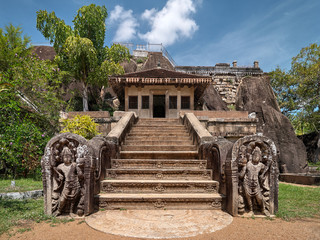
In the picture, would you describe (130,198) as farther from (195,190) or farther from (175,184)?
(195,190)

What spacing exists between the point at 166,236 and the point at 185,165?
217 centimetres

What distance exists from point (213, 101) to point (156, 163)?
18318 mm

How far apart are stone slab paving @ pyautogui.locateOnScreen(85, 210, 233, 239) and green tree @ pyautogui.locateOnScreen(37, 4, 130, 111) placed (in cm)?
1372

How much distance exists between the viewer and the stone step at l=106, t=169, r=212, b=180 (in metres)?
4.10

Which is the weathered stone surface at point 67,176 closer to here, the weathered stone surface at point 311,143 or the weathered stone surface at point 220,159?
the weathered stone surface at point 220,159

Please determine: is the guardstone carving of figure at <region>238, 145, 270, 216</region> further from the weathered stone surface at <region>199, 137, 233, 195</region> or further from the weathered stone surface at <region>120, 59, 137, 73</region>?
the weathered stone surface at <region>120, 59, 137, 73</region>

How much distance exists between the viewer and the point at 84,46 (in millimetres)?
14258

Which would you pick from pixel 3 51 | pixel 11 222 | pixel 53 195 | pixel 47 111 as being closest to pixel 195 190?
pixel 53 195

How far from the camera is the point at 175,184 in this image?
12.3ft

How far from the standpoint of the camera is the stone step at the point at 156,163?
446 cm

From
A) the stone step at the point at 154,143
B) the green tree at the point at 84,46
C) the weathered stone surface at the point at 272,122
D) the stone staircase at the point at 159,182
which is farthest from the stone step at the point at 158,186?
the weathered stone surface at the point at 272,122

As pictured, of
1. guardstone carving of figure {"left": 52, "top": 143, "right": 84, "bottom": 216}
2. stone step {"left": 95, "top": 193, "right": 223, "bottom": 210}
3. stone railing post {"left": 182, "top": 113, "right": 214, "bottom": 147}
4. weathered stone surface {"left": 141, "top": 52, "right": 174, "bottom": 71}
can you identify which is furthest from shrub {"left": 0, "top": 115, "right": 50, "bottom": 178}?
weathered stone surface {"left": 141, "top": 52, "right": 174, "bottom": 71}

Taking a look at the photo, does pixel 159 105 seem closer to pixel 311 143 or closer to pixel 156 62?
pixel 156 62

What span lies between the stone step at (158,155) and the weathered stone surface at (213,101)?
55.1ft
